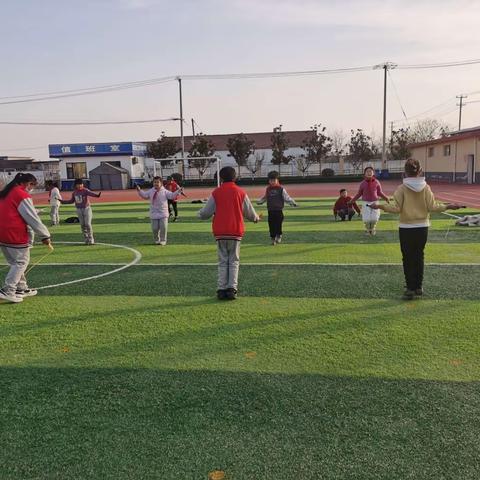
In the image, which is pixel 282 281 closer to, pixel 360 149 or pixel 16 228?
pixel 16 228

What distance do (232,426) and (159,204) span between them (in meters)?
9.31

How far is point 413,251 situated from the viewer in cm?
678

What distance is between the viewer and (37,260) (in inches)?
440

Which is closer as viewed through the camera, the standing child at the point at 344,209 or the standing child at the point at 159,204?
the standing child at the point at 159,204

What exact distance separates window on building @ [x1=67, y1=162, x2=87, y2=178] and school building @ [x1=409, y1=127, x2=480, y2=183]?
123 ft

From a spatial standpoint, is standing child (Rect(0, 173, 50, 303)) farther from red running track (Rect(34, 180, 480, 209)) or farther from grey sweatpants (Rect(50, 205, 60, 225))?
red running track (Rect(34, 180, 480, 209))

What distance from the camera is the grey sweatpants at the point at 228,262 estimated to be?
280 inches

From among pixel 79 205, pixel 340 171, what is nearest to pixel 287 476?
pixel 79 205

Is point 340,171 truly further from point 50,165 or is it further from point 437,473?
point 437,473

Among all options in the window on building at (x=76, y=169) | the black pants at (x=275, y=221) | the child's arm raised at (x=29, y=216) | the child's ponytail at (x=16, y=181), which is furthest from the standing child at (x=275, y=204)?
the window on building at (x=76, y=169)

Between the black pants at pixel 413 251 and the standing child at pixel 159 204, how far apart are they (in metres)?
6.90

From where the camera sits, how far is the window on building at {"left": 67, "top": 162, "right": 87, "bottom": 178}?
193 feet

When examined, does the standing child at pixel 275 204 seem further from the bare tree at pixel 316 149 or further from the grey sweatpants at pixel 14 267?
the bare tree at pixel 316 149

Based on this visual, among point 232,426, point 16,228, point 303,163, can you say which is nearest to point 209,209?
point 16,228
